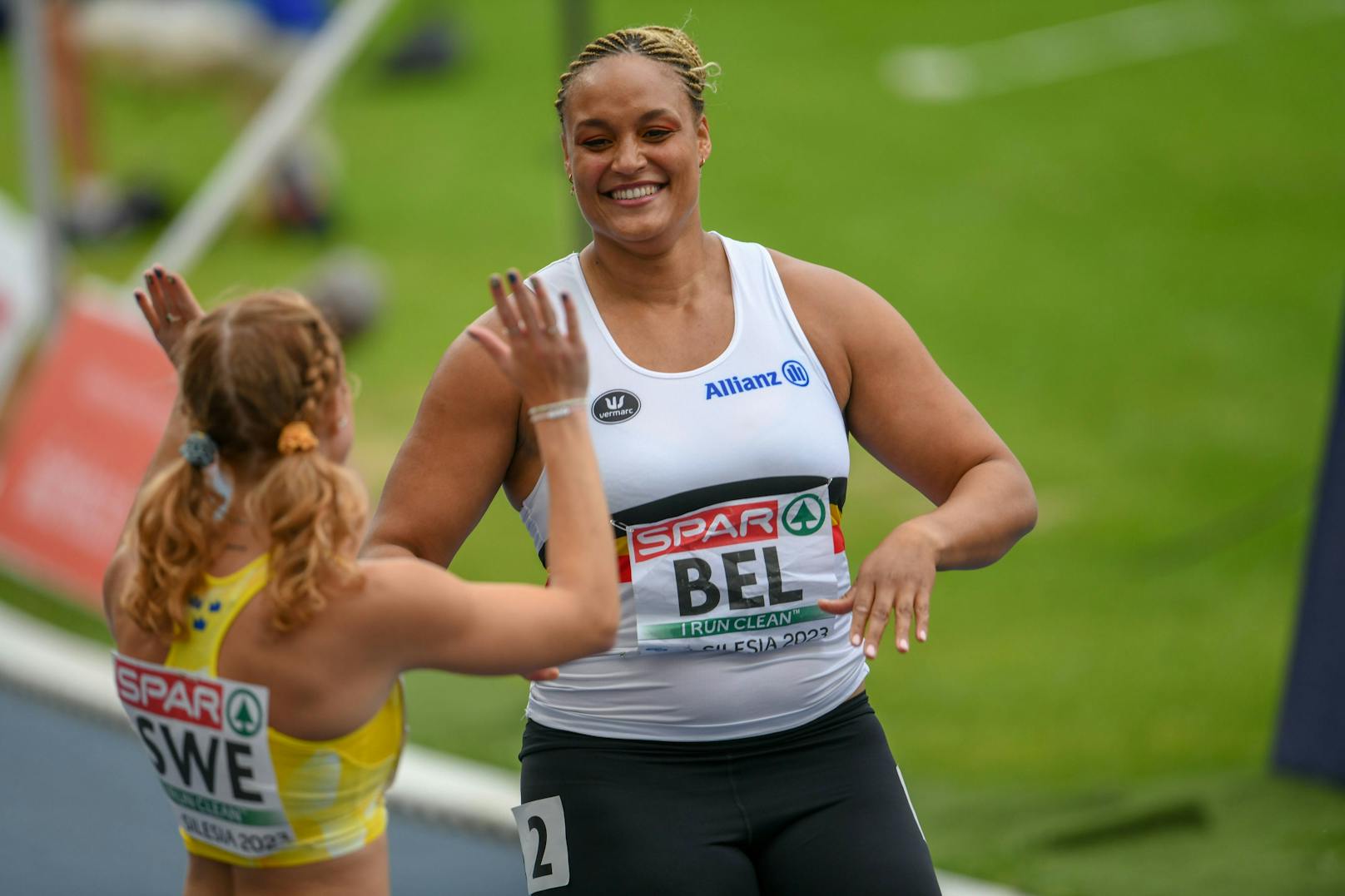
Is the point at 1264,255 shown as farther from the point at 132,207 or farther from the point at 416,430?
the point at 416,430

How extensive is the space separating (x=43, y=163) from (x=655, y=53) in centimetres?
518

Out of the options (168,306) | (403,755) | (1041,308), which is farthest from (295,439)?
(1041,308)

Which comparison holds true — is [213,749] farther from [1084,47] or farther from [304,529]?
[1084,47]

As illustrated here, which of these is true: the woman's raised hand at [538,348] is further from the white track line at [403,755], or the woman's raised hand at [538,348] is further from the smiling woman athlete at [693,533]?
the white track line at [403,755]

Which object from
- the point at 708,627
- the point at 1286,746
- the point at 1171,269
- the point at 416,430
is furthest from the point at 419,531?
the point at 1171,269

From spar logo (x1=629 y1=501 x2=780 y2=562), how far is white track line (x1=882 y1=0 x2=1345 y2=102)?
12463 mm

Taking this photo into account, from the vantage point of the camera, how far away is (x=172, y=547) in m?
2.14

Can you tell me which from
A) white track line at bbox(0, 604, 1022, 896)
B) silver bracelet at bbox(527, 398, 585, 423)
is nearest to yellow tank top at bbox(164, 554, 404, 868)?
silver bracelet at bbox(527, 398, 585, 423)

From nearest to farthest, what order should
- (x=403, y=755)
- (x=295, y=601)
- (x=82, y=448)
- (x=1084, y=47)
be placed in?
(x=295, y=601) → (x=403, y=755) → (x=82, y=448) → (x=1084, y=47)

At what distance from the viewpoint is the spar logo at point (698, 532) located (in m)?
2.50

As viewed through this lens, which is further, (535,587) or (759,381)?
(759,381)

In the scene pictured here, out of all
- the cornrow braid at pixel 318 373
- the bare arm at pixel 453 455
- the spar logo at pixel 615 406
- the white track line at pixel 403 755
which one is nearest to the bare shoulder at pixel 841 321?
the spar logo at pixel 615 406

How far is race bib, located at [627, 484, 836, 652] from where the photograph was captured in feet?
8.19

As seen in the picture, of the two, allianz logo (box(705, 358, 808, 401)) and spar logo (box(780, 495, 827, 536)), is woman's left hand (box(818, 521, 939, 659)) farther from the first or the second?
allianz logo (box(705, 358, 808, 401))
